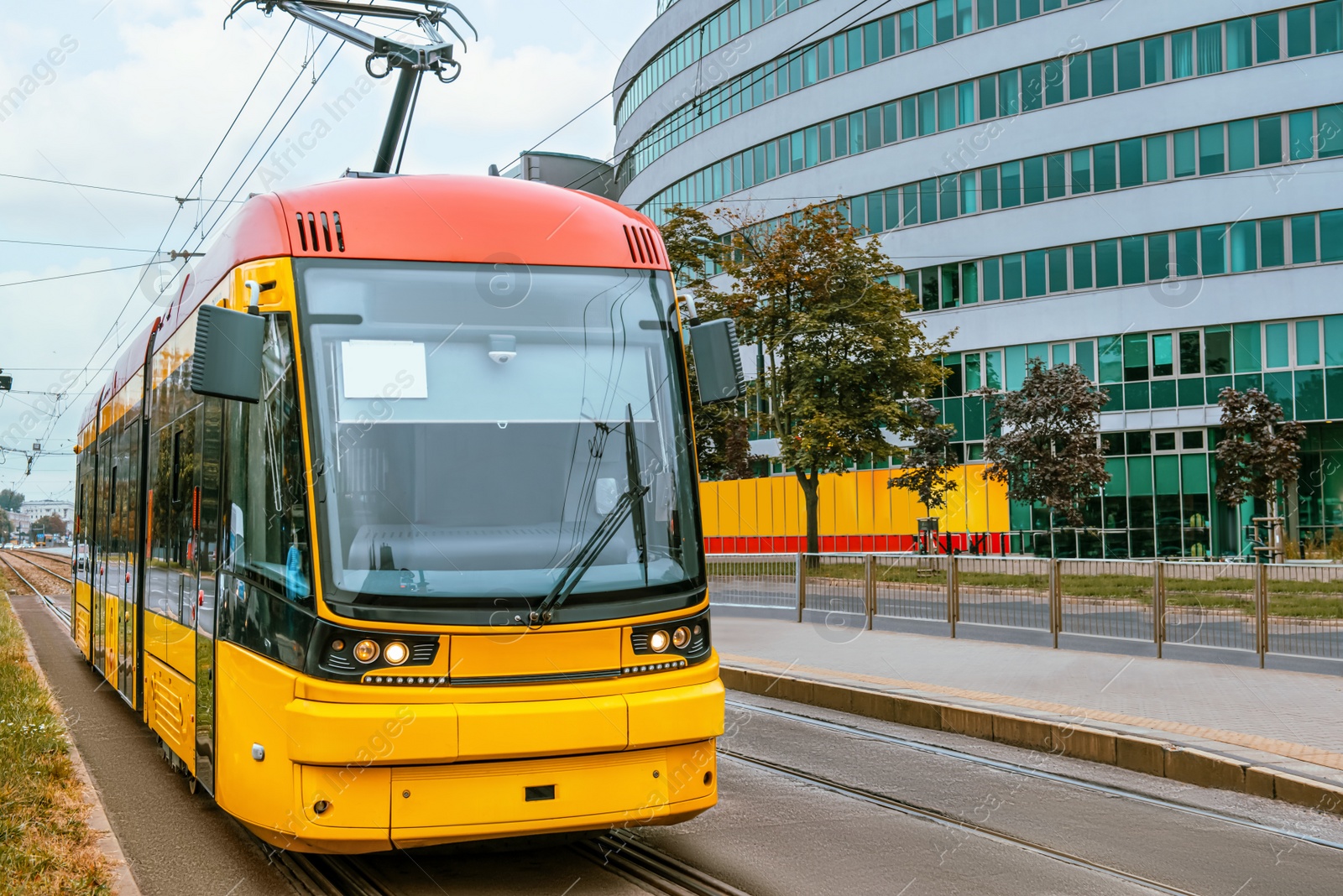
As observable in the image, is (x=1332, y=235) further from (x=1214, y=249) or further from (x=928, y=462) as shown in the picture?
(x=928, y=462)

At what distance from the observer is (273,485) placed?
5.76 metres

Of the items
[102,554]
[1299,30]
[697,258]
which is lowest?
[102,554]

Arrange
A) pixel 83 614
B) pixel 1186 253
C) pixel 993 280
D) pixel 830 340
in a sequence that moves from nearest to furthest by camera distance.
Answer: pixel 83 614, pixel 830 340, pixel 1186 253, pixel 993 280

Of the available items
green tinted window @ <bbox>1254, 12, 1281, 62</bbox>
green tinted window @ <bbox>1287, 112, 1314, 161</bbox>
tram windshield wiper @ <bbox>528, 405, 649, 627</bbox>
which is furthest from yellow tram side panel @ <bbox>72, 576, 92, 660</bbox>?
green tinted window @ <bbox>1254, 12, 1281, 62</bbox>

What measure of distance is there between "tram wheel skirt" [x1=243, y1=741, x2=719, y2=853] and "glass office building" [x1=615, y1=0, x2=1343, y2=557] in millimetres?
28399

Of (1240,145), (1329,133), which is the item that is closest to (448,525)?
(1329,133)

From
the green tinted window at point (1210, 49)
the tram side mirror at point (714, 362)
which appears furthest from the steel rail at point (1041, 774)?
the green tinted window at point (1210, 49)

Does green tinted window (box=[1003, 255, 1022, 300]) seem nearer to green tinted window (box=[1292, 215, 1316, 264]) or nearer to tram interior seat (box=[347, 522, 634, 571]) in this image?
green tinted window (box=[1292, 215, 1316, 264])

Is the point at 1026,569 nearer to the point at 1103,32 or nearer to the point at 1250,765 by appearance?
the point at 1250,765

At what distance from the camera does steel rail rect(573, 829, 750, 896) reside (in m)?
5.61

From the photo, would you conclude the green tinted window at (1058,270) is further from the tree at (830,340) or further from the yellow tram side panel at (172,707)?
the yellow tram side panel at (172,707)

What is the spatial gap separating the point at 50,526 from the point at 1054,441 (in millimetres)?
178710

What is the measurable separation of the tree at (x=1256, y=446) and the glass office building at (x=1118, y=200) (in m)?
2.57

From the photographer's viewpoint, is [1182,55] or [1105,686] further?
[1182,55]
